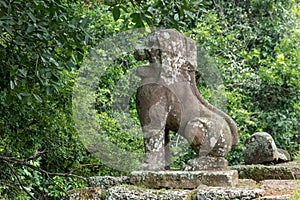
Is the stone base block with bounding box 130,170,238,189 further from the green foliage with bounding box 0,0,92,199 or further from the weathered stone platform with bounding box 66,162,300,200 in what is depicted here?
the green foliage with bounding box 0,0,92,199

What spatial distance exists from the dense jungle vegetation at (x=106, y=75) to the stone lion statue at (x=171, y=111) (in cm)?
25

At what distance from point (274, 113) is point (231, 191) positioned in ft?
17.3

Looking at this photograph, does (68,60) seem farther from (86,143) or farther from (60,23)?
(86,143)

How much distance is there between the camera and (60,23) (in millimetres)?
3400

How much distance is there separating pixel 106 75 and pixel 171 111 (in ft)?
10.4

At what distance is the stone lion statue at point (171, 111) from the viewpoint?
12.2ft

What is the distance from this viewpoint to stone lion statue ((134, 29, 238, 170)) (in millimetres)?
3725

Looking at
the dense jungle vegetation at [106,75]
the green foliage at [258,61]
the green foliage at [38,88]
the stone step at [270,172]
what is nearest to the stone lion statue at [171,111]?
the dense jungle vegetation at [106,75]

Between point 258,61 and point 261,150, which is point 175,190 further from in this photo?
point 258,61

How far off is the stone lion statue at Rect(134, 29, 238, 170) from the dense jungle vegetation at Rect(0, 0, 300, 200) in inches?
9.9


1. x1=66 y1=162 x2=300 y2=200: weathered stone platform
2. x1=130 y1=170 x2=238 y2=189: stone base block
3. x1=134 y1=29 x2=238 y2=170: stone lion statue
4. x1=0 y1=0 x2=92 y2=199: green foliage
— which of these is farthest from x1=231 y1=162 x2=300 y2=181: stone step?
x1=0 y1=0 x2=92 y2=199: green foliage

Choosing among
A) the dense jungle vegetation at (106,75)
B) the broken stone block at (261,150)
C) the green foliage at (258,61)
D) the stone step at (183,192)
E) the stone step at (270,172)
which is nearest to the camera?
the stone step at (183,192)

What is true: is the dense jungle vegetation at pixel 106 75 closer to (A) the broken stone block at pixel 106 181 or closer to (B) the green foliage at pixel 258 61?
(B) the green foliage at pixel 258 61

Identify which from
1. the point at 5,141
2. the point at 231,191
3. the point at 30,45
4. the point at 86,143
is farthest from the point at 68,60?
the point at 86,143
